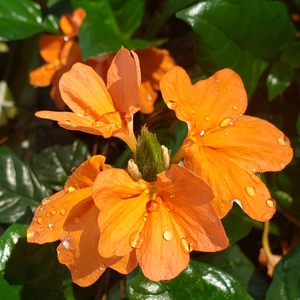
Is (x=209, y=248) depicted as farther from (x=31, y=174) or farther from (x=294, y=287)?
(x=31, y=174)

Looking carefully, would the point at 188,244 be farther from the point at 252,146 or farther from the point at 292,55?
the point at 292,55

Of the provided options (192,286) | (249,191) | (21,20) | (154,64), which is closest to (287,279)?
(192,286)

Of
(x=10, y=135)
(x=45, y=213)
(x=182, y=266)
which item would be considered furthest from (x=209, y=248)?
(x=10, y=135)

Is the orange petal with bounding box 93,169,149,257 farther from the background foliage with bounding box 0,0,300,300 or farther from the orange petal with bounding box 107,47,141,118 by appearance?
the background foliage with bounding box 0,0,300,300

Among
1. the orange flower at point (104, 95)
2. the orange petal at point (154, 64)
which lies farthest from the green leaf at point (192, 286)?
the orange petal at point (154, 64)

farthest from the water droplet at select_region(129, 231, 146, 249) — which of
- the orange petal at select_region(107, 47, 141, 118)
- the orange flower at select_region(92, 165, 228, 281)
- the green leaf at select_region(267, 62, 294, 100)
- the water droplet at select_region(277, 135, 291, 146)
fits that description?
the green leaf at select_region(267, 62, 294, 100)

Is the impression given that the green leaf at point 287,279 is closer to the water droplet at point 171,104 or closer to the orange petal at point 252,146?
the orange petal at point 252,146
